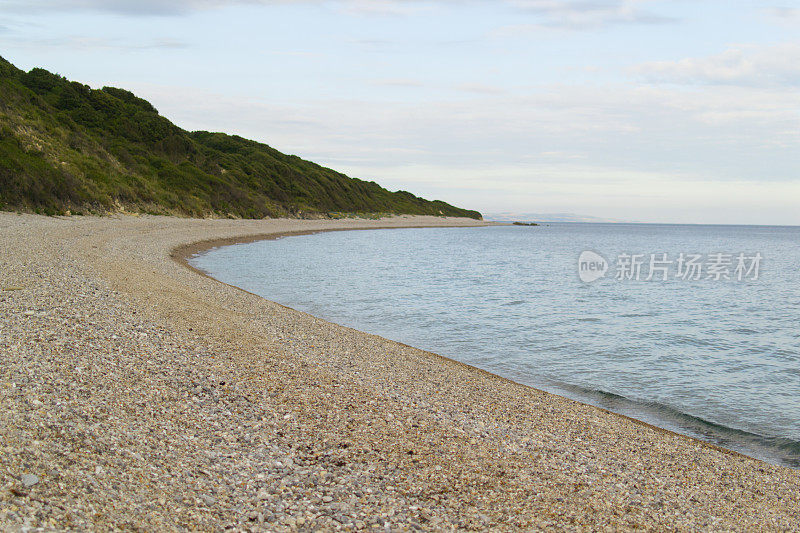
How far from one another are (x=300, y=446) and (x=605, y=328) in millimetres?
12551

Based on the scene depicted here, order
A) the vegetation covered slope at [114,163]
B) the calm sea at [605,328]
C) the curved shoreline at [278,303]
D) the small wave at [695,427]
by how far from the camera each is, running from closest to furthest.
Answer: the small wave at [695,427], the curved shoreline at [278,303], the calm sea at [605,328], the vegetation covered slope at [114,163]

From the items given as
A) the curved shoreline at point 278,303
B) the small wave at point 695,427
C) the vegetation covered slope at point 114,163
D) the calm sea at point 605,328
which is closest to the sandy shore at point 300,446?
the curved shoreline at point 278,303

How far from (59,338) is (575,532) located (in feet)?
23.3

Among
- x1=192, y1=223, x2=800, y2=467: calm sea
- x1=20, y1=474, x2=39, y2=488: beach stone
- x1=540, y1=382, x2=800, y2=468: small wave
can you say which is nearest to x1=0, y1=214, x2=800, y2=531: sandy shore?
x1=20, y1=474, x2=39, y2=488: beach stone

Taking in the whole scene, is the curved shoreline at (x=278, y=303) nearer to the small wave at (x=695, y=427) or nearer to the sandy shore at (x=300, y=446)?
the small wave at (x=695, y=427)

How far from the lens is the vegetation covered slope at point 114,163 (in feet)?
107

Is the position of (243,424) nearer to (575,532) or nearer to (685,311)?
(575,532)

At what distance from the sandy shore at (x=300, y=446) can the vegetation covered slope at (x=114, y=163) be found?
1060 inches

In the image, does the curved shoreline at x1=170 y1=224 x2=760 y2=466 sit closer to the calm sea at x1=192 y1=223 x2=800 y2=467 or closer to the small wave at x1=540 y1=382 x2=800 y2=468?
the small wave at x1=540 y1=382 x2=800 y2=468

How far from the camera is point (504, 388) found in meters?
9.30

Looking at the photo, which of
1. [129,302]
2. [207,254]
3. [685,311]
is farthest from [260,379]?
[207,254]

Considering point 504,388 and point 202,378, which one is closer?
point 202,378

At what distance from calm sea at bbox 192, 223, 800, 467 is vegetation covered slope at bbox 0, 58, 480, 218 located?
10.5m

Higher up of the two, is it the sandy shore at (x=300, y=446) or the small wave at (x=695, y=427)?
the sandy shore at (x=300, y=446)
